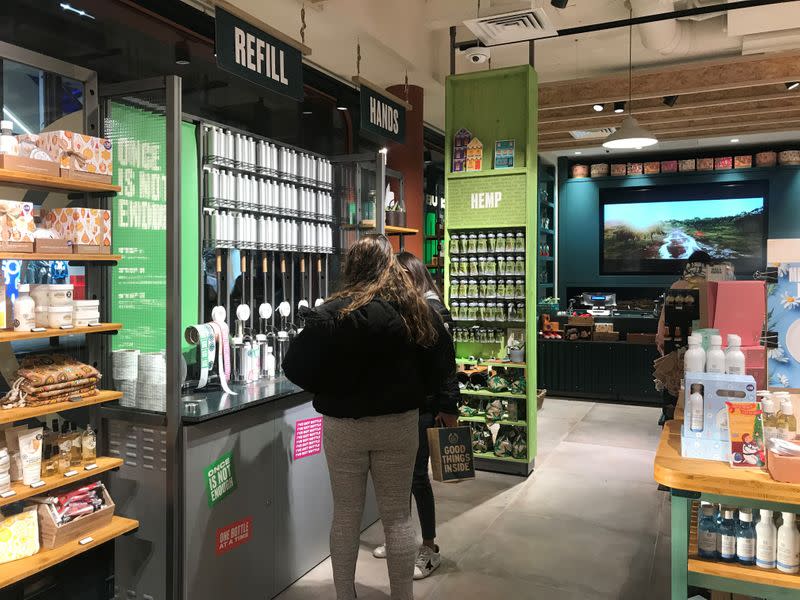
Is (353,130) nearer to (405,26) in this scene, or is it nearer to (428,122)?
(405,26)

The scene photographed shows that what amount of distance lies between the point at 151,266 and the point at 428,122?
6072 millimetres

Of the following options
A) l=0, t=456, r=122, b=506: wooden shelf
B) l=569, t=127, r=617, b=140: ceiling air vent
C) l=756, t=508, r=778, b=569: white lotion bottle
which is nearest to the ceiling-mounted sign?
l=0, t=456, r=122, b=506: wooden shelf

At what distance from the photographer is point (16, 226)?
7.52ft

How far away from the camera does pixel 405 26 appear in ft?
18.2

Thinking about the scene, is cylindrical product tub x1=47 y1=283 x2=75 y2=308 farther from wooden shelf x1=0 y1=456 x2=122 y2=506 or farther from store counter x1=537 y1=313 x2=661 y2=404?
store counter x1=537 y1=313 x2=661 y2=404

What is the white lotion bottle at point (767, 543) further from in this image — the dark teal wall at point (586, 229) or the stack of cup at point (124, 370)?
the dark teal wall at point (586, 229)

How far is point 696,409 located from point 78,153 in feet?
8.32

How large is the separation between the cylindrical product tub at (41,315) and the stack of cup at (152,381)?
51 cm

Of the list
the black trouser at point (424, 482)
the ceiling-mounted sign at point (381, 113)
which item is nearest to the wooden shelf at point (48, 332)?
the black trouser at point (424, 482)

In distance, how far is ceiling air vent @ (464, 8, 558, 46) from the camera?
3.96 metres

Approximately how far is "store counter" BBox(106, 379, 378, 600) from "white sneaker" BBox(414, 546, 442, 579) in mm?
574

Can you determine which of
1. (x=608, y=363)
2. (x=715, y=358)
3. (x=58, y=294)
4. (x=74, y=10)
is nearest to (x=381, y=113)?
(x=74, y=10)

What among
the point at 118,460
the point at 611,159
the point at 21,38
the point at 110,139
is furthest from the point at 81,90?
the point at 611,159

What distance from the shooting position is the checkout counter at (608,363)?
789 cm
